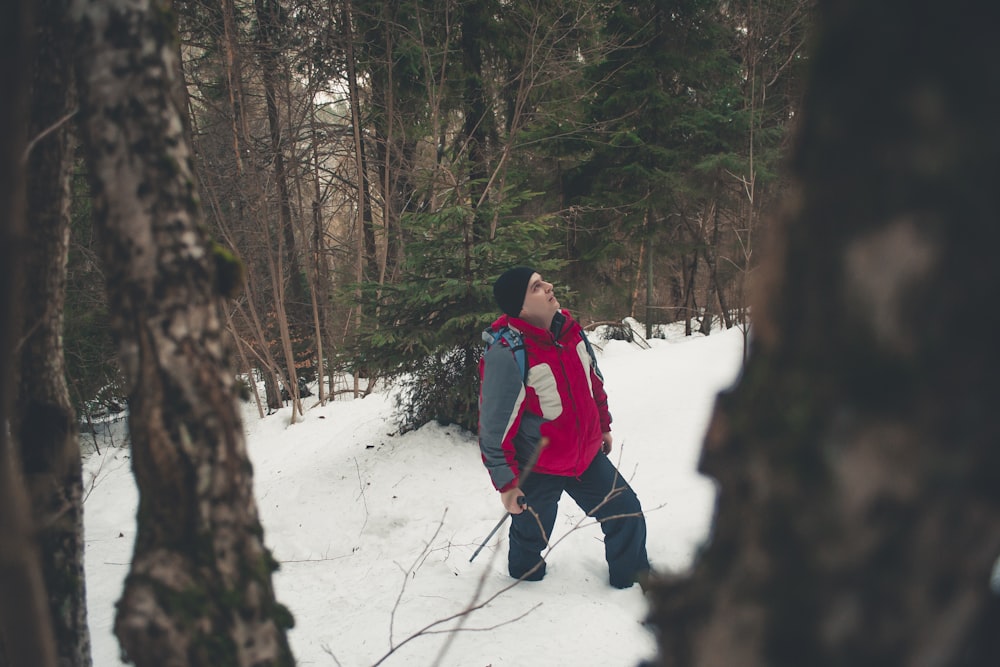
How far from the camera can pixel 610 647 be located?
93.5 inches

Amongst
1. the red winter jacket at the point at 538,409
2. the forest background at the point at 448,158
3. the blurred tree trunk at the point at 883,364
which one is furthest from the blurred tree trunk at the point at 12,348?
the forest background at the point at 448,158

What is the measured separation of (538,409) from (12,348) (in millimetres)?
2461

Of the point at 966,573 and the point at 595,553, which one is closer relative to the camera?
the point at 966,573

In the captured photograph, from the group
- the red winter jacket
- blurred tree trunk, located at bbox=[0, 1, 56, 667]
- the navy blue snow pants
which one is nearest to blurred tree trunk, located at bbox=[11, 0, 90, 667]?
blurred tree trunk, located at bbox=[0, 1, 56, 667]

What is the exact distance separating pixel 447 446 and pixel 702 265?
15804mm

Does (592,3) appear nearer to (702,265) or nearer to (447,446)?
(447,446)

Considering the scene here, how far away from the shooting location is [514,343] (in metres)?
2.89

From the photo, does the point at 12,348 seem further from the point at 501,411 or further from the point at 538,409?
the point at 538,409

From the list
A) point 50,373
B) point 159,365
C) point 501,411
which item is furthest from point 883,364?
point 501,411

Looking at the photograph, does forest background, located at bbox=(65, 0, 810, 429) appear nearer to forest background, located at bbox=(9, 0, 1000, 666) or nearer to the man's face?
the man's face

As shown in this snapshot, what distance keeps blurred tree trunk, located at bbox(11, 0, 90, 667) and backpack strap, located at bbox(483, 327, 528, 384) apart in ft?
6.07

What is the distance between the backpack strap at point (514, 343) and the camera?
9.37 feet

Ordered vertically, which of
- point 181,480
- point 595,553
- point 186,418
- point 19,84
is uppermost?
point 19,84

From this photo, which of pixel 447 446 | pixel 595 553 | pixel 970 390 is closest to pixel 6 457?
pixel 970 390
